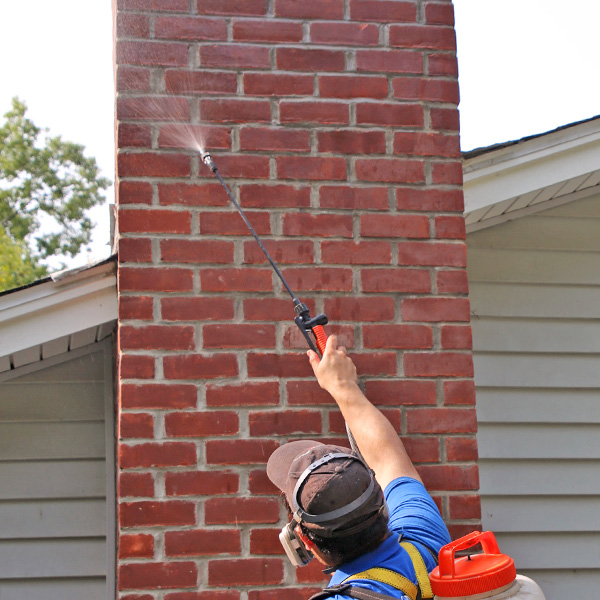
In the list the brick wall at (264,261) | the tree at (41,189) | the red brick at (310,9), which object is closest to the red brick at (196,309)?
the brick wall at (264,261)

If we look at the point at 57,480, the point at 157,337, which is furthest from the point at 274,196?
the point at 57,480

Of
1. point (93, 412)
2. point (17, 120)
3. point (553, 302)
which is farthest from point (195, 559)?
point (17, 120)

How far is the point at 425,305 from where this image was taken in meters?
2.56

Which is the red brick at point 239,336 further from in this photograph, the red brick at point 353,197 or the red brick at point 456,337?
the red brick at point 456,337

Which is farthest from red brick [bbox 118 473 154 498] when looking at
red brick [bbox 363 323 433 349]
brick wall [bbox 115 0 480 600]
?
red brick [bbox 363 323 433 349]

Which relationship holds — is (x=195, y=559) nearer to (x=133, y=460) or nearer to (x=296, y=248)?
(x=133, y=460)

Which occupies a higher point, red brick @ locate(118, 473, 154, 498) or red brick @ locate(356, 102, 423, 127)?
red brick @ locate(356, 102, 423, 127)

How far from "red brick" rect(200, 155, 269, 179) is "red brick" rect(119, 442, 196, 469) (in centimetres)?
91

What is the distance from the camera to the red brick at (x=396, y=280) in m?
2.54

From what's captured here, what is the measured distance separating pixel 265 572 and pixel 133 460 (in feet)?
1.80

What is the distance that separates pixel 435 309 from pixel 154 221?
100cm

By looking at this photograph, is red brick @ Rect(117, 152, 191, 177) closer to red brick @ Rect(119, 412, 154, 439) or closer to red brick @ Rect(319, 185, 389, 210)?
red brick @ Rect(319, 185, 389, 210)

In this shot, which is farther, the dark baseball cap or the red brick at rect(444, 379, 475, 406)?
the red brick at rect(444, 379, 475, 406)

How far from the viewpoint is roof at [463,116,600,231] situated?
3.14 metres
